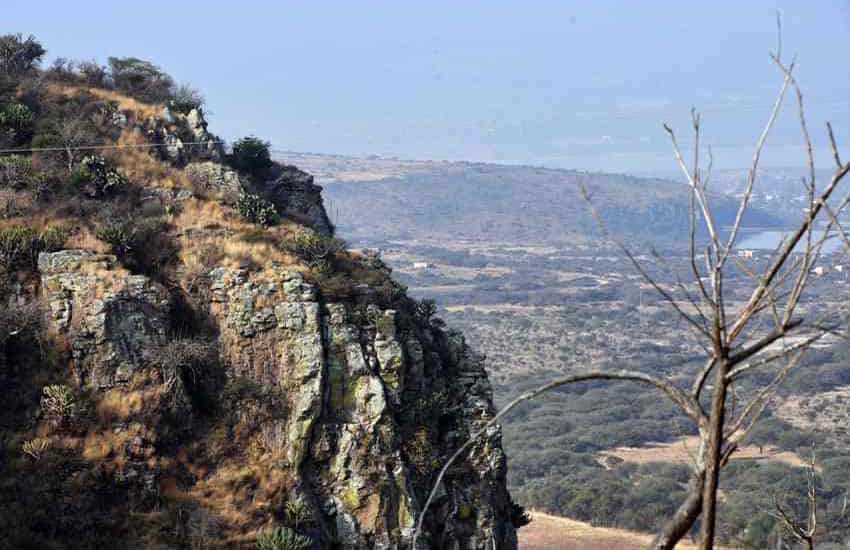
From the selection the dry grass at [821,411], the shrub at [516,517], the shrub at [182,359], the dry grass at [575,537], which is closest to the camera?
the shrub at [182,359]

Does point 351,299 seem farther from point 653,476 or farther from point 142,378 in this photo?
point 653,476

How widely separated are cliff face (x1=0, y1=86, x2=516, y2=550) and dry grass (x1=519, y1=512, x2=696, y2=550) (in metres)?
12.0

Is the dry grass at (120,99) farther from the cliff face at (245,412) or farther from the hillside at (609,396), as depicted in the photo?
the cliff face at (245,412)

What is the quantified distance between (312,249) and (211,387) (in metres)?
4.12

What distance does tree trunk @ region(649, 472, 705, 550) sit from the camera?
4035 millimetres

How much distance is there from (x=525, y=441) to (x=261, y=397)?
161ft

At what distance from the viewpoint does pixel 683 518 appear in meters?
4.05

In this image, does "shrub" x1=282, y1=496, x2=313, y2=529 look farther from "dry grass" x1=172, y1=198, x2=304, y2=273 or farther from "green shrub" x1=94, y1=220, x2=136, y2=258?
"green shrub" x1=94, y1=220, x2=136, y2=258

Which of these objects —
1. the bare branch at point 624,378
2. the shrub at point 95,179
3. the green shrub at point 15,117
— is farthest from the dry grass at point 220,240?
the bare branch at point 624,378

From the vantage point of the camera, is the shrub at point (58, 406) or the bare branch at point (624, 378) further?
the shrub at point (58, 406)

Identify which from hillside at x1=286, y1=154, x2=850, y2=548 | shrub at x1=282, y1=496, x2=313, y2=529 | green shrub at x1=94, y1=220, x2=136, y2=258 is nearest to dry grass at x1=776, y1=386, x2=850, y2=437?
hillside at x1=286, y1=154, x2=850, y2=548

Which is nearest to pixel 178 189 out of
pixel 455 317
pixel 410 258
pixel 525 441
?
pixel 525 441

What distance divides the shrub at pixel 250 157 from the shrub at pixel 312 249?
612 centimetres

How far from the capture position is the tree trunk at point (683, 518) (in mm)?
4035
